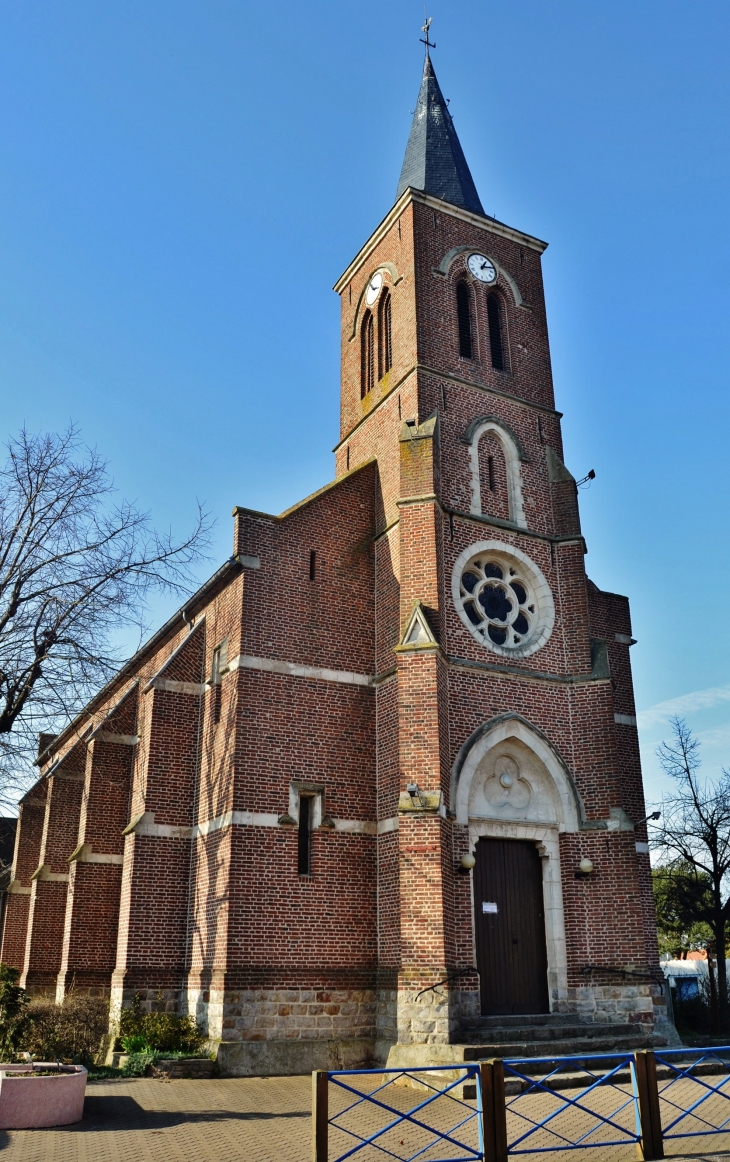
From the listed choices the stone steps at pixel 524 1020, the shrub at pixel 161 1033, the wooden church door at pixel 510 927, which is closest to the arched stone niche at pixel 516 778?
the wooden church door at pixel 510 927

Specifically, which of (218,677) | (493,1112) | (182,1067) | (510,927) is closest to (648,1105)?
(493,1112)

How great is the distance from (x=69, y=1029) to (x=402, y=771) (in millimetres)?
6673

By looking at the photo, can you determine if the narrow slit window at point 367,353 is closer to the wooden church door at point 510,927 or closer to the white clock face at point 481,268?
the white clock face at point 481,268

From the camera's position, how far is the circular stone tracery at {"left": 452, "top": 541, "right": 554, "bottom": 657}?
17.9m

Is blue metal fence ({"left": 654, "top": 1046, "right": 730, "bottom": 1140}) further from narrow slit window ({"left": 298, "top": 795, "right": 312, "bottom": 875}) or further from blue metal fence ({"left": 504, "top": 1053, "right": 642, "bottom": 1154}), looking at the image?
narrow slit window ({"left": 298, "top": 795, "right": 312, "bottom": 875})

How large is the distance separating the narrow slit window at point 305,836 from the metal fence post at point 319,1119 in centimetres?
810

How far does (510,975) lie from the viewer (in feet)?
52.5

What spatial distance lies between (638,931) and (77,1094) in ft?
32.2

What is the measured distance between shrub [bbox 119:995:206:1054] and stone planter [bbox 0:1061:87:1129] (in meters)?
3.90

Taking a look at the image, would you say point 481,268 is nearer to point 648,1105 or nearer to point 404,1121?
point 404,1121

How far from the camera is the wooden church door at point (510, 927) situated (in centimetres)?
1583

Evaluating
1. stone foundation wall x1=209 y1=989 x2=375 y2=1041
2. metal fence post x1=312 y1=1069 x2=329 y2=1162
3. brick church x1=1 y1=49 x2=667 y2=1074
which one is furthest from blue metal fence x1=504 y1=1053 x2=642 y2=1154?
stone foundation wall x1=209 y1=989 x2=375 y2=1041

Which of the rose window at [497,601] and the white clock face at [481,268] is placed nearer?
the rose window at [497,601]

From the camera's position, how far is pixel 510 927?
53.6 ft
